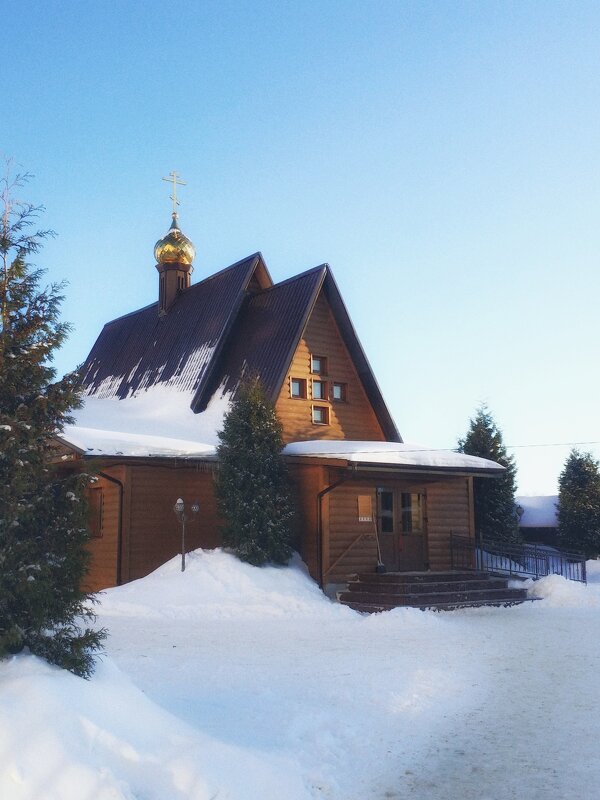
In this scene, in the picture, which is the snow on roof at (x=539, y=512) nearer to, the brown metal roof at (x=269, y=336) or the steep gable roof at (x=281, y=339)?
the steep gable roof at (x=281, y=339)

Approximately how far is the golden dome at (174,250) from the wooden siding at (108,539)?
11.2m

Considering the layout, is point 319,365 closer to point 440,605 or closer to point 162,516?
point 162,516

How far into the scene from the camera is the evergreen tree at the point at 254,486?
54.8 feet

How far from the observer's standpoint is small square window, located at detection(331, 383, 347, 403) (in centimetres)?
2166

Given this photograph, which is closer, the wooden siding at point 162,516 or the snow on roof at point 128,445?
the snow on roof at point 128,445

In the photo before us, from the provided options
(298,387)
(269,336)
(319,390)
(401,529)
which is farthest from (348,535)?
(269,336)

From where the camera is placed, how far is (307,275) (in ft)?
71.1

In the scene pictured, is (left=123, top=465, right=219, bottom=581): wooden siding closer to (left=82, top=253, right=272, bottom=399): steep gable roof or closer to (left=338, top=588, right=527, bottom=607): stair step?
(left=338, top=588, right=527, bottom=607): stair step

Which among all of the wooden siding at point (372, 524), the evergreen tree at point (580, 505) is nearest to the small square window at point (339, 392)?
the wooden siding at point (372, 524)

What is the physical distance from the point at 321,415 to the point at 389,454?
13.4 ft

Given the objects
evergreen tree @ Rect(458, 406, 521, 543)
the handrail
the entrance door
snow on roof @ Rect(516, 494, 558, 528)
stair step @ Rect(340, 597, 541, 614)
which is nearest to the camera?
stair step @ Rect(340, 597, 541, 614)

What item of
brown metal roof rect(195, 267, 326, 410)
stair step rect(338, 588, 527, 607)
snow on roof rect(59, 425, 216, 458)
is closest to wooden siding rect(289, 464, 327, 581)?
stair step rect(338, 588, 527, 607)

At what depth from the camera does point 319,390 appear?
2141cm

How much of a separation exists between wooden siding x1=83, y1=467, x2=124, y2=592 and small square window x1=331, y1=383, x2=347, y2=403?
6.63 meters
